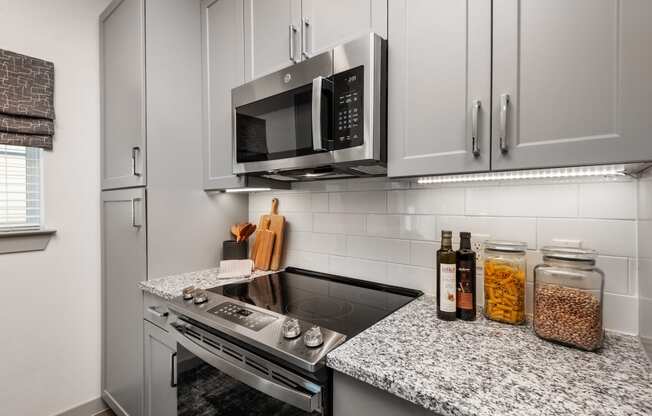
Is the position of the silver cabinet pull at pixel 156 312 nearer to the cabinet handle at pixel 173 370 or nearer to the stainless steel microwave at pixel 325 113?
the cabinet handle at pixel 173 370

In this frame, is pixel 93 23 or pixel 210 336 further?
pixel 93 23

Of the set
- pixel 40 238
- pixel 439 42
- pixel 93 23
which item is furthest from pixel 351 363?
pixel 93 23

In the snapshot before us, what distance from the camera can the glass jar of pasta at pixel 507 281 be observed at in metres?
0.95

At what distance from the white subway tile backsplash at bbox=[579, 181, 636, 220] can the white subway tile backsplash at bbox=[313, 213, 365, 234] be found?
830 millimetres

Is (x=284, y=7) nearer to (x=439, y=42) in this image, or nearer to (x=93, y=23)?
(x=439, y=42)

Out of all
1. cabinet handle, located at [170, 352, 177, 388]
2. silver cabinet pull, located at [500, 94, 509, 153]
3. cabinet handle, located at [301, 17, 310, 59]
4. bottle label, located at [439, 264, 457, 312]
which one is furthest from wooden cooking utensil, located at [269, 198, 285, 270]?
silver cabinet pull, located at [500, 94, 509, 153]

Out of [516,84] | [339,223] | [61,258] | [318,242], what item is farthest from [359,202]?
[61,258]

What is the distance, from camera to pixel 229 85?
157 cm

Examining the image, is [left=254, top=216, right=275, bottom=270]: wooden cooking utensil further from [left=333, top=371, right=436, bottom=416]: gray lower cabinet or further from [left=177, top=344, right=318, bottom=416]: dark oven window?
[left=333, top=371, right=436, bottom=416]: gray lower cabinet

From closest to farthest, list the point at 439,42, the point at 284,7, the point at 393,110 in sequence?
the point at 439,42 < the point at 393,110 < the point at 284,7

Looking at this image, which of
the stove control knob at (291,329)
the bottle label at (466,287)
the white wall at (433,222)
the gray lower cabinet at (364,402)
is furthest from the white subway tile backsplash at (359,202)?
the gray lower cabinet at (364,402)

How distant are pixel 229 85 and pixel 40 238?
134 centimetres

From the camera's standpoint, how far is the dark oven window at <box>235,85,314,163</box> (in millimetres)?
1185

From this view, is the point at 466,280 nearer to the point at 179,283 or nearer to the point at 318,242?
the point at 318,242
